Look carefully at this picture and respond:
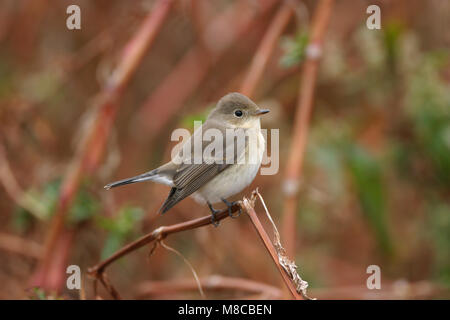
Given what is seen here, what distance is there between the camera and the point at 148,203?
3.86 metres

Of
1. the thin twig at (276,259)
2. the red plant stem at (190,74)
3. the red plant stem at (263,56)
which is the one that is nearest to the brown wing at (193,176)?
the red plant stem at (263,56)

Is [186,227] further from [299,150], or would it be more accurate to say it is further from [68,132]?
[68,132]

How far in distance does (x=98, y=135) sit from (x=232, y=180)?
828 millimetres

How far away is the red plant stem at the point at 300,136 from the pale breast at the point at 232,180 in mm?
161

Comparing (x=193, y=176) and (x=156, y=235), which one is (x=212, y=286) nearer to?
(x=193, y=176)

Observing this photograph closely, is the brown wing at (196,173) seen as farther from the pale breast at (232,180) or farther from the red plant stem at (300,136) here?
the red plant stem at (300,136)

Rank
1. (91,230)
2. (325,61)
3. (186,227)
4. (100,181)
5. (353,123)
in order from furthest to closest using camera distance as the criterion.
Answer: (353,123)
(325,61)
(91,230)
(100,181)
(186,227)

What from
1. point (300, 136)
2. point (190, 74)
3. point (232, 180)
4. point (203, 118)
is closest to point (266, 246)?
point (232, 180)

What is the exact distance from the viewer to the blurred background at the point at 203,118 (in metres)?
3.06

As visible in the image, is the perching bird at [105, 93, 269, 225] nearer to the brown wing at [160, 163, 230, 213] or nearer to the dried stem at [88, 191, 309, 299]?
the brown wing at [160, 163, 230, 213]

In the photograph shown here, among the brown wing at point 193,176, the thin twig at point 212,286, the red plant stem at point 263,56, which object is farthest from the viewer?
the red plant stem at point 263,56

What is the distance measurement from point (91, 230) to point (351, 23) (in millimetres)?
2640

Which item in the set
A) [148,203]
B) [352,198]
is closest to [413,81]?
[352,198]
